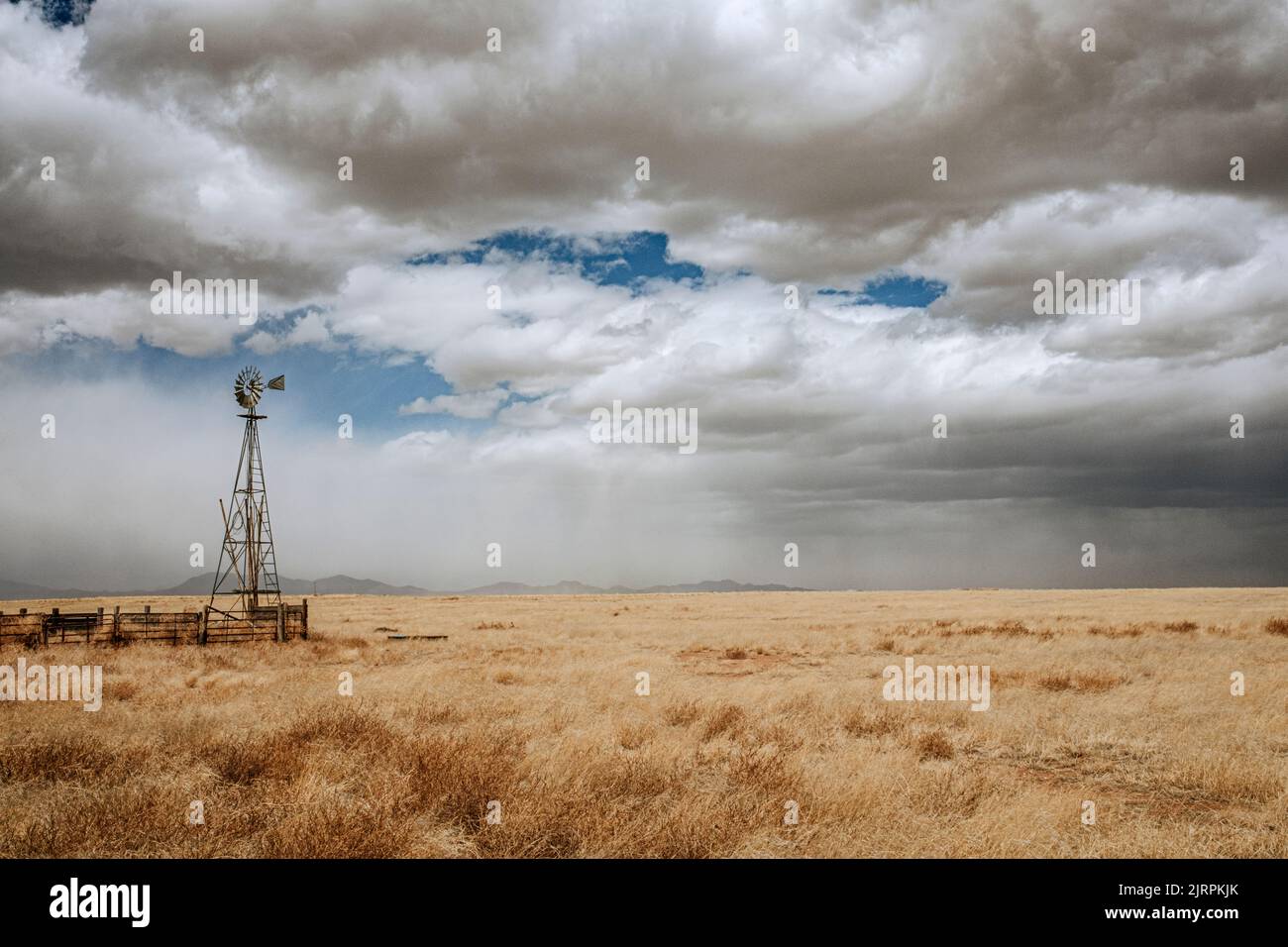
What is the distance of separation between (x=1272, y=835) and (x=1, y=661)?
26.9 meters

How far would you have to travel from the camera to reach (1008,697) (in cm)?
1503

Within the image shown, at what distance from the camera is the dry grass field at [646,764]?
6.65 m

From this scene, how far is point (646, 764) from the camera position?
8977 mm

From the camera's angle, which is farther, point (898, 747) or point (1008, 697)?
point (1008, 697)

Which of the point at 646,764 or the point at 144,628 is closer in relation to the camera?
the point at 646,764

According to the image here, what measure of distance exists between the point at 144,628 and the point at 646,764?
900 inches

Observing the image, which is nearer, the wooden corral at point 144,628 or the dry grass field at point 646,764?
the dry grass field at point 646,764

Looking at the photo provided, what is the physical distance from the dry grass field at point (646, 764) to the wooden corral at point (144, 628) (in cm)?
570

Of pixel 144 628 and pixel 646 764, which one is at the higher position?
pixel 646 764

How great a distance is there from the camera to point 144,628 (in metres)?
24.8

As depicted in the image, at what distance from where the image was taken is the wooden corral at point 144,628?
2400 cm
